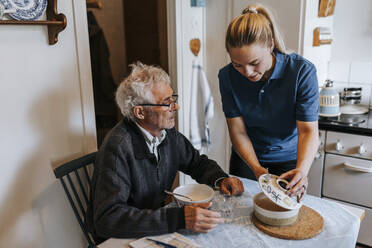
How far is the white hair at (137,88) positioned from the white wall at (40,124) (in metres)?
0.38

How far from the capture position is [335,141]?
207 cm

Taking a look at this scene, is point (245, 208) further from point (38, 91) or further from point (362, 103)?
point (362, 103)

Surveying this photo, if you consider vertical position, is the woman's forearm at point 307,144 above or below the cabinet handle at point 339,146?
above

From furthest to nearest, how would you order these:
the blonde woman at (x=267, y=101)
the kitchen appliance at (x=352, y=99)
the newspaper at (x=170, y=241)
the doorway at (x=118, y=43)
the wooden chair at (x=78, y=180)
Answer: the doorway at (x=118, y=43) < the kitchen appliance at (x=352, y=99) < the wooden chair at (x=78, y=180) < the blonde woman at (x=267, y=101) < the newspaper at (x=170, y=241)

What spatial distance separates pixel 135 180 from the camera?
1.35 metres

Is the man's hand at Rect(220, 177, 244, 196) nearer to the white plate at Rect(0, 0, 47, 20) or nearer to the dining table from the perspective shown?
the dining table

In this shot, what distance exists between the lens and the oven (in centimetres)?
199

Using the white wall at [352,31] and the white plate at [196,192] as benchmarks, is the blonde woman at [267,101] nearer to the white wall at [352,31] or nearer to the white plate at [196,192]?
the white plate at [196,192]

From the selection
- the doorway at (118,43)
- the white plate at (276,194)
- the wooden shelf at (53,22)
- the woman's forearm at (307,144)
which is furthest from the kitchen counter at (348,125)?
the wooden shelf at (53,22)

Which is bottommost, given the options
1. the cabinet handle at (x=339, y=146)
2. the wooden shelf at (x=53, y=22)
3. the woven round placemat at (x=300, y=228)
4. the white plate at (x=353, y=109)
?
the cabinet handle at (x=339, y=146)

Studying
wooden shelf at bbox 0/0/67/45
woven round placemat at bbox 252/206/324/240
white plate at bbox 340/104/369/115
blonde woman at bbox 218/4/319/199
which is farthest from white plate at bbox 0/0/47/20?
white plate at bbox 340/104/369/115

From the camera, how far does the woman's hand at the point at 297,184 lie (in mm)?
1199

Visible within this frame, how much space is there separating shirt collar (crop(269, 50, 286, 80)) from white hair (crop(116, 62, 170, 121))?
47cm

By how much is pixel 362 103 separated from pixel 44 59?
2119 millimetres
